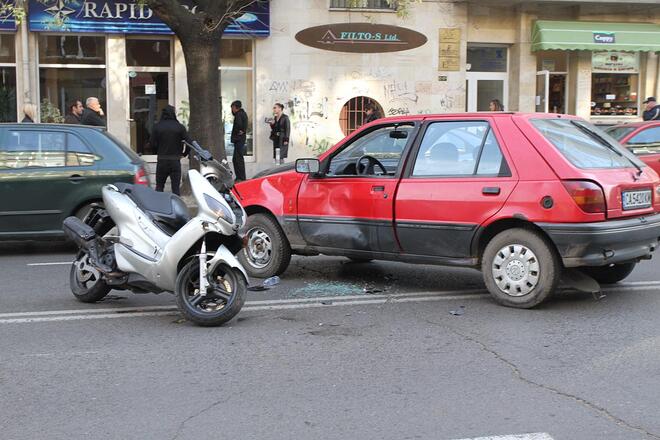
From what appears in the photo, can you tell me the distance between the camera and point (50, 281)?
26.8 feet

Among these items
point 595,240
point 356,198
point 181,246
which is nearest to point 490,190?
point 595,240

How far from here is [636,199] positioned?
671 cm

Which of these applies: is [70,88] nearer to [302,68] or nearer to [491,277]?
[302,68]

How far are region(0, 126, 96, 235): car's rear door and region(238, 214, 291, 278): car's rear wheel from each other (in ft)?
9.36

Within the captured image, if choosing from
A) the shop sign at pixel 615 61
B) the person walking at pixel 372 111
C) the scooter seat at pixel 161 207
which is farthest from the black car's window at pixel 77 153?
the shop sign at pixel 615 61

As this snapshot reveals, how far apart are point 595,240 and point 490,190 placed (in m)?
0.98

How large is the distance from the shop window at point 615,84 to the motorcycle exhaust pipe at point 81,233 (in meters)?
17.1

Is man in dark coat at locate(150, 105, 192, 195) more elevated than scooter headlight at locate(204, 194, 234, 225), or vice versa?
man in dark coat at locate(150, 105, 192, 195)

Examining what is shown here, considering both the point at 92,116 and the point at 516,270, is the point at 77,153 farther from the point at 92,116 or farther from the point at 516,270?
the point at 516,270

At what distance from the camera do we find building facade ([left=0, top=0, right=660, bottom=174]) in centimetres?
1783

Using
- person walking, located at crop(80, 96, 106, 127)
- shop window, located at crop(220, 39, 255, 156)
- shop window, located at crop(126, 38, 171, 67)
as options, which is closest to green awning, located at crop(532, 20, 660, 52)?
shop window, located at crop(220, 39, 255, 156)

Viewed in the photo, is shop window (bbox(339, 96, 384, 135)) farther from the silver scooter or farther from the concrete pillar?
the silver scooter

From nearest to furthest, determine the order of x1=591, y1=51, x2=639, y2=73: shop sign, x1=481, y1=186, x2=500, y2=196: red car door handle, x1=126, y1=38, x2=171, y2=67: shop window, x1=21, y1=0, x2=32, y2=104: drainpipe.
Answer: x1=481, y1=186, x2=500, y2=196: red car door handle
x1=21, y1=0, x2=32, y2=104: drainpipe
x1=126, y1=38, x2=171, y2=67: shop window
x1=591, y1=51, x2=639, y2=73: shop sign

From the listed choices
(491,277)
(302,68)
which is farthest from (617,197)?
(302,68)
